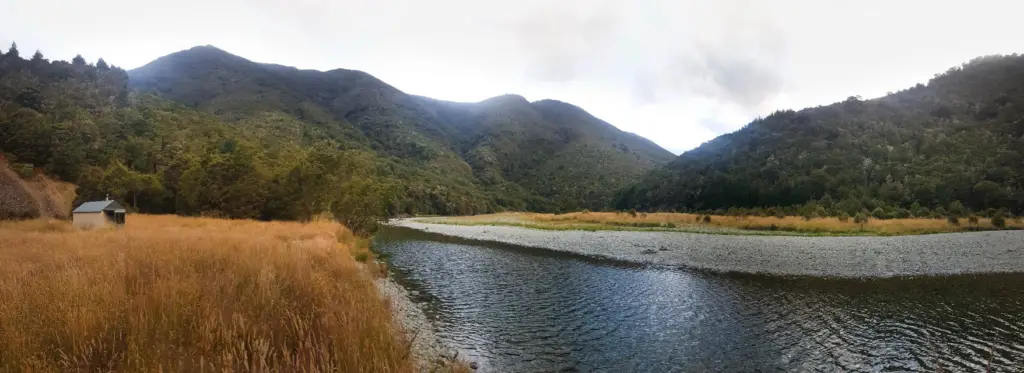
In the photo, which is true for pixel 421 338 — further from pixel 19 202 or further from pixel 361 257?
pixel 19 202

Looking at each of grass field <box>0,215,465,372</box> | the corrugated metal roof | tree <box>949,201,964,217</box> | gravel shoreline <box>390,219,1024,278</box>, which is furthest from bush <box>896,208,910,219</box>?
the corrugated metal roof

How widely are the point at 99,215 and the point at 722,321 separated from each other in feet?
113

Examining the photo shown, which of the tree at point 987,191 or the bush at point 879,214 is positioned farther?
the tree at point 987,191

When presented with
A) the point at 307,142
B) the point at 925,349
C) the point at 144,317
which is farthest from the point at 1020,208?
the point at 307,142

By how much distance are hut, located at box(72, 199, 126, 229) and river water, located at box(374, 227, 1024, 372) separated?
62.1ft

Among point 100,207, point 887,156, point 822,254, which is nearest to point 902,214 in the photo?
point 887,156

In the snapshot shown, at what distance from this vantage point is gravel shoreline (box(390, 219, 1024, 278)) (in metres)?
26.4

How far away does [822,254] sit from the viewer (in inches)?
1308

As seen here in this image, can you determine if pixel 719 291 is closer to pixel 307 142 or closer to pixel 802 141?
pixel 802 141

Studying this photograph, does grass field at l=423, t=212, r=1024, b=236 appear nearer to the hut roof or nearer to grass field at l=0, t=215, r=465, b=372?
the hut roof

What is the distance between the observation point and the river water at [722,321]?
1193 cm

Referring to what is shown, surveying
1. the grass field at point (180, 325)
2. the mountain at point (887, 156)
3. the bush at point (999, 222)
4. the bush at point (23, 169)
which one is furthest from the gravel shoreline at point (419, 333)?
the bush at point (999, 222)

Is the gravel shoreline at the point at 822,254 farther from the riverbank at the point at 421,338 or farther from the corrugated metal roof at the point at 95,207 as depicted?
the corrugated metal roof at the point at 95,207

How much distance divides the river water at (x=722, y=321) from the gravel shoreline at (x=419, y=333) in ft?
1.68
